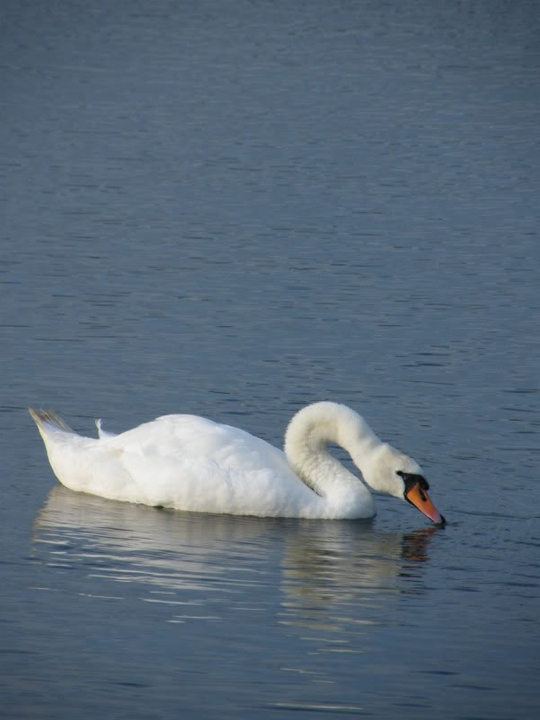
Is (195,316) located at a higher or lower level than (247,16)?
lower

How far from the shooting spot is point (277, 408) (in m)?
14.9

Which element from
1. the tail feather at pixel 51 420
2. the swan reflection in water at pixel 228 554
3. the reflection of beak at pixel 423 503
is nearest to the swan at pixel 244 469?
the reflection of beak at pixel 423 503

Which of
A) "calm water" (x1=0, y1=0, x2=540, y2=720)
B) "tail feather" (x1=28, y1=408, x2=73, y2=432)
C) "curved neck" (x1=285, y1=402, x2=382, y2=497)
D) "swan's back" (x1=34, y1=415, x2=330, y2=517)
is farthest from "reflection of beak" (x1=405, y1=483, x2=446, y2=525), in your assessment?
"tail feather" (x1=28, y1=408, x2=73, y2=432)

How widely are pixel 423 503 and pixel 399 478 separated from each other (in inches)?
12.2

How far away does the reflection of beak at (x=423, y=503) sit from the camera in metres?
12.2

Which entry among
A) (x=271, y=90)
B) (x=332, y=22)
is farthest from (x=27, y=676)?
(x=332, y=22)

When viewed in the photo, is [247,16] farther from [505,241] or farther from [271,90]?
[505,241]

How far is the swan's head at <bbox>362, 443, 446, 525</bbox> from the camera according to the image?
40.3ft

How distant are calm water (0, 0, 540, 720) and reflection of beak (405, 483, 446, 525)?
0.12 meters

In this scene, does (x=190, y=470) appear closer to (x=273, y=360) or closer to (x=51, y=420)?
(x=51, y=420)

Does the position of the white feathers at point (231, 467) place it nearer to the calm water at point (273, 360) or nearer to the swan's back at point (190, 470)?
the swan's back at point (190, 470)

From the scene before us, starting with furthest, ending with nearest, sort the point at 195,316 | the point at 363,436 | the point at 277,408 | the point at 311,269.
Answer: the point at 311,269 → the point at 195,316 → the point at 277,408 → the point at 363,436

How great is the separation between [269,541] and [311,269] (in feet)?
30.5

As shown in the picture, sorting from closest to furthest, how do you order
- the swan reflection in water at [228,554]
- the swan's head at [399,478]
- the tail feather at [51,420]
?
the swan reflection in water at [228,554] < the swan's head at [399,478] < the tail feather at [51,420]
